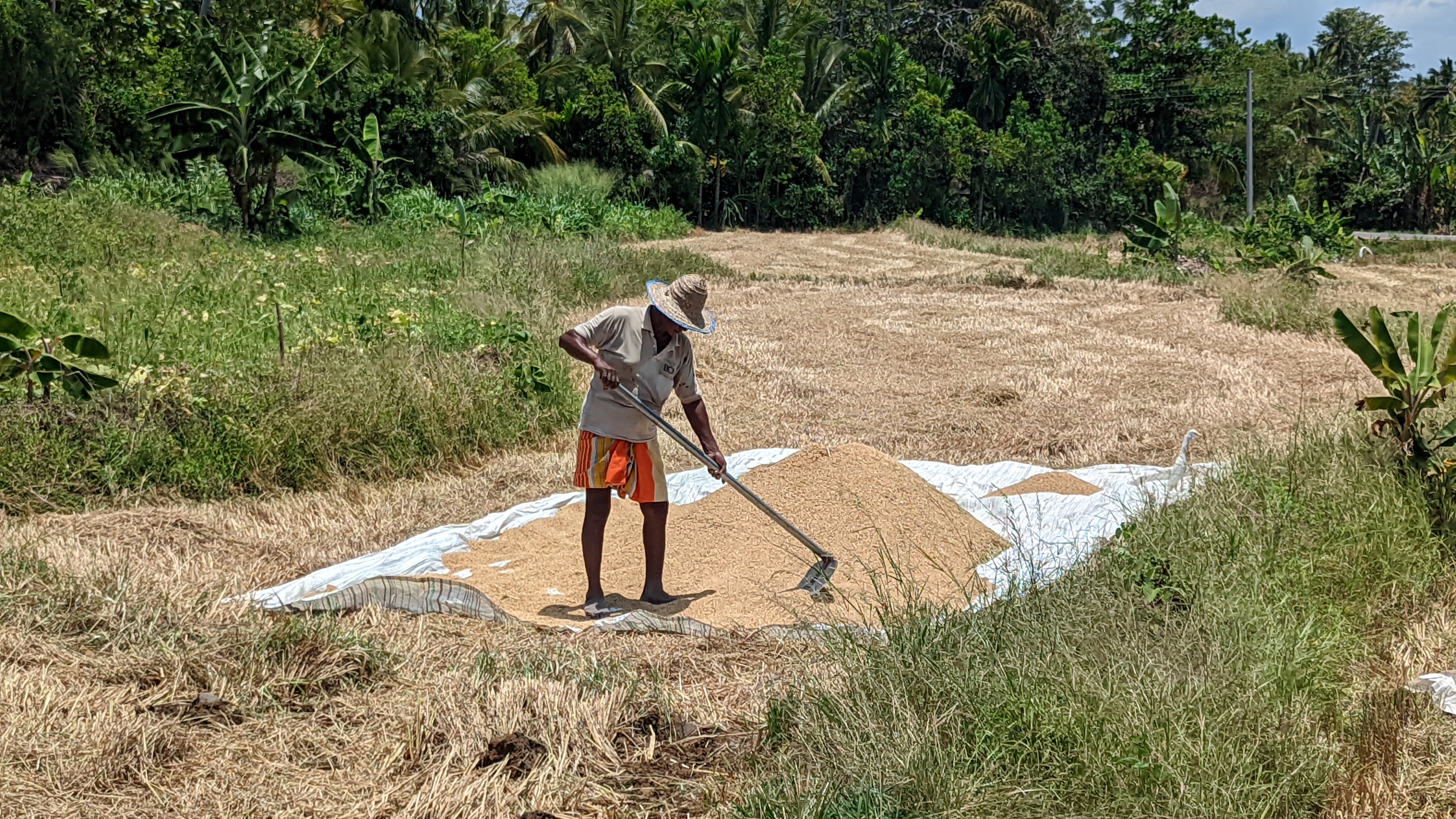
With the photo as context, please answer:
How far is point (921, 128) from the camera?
32344 mm

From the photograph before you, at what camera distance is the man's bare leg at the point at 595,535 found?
4.49m

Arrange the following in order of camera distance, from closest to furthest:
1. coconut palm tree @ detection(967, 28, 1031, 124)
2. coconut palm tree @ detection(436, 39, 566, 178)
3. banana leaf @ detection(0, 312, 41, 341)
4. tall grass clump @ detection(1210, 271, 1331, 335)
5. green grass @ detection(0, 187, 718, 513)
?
banana leaf @ detection(0, 312, 41, 341) → green grass @ detection(0, 187, 718, 513) → tall grass clump @ detection(1210, 271, 1331, 335) → coconut palm tree @ detection(436, 39, 566, 178) → coconut palm tree @ detection(967, 28, 1031, 124)

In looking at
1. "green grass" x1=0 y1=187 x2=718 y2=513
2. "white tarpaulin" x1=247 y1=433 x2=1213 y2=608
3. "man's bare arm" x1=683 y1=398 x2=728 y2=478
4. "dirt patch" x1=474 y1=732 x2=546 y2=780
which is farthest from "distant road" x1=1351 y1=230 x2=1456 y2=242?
"dirt patch" x1=474 y1=732 x2=546 y2=780

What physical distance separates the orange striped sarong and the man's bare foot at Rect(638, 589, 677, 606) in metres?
0.39

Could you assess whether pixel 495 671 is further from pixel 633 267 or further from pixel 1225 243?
pixel 1225 243

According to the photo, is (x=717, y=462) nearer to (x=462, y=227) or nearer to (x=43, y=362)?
(x=43, y=362)

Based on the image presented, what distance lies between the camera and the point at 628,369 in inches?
173

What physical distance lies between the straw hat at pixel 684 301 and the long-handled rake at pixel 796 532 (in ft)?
1.04

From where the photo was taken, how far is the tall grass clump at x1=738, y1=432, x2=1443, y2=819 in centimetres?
282

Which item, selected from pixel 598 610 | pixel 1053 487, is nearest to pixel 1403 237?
A: pixel 1053 487

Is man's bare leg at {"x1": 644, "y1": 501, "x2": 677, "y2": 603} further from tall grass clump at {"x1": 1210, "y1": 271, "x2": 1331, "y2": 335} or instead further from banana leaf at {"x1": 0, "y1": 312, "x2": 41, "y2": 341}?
tall grass clump at {"x1": 1210, "y1": 271, "x2": 1331, "y2": 335}

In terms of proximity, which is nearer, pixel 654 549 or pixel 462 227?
pixel 654 549

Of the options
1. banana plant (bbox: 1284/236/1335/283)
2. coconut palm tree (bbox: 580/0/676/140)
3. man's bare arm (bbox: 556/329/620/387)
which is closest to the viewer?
man's bare arm (bbox: 556/329/620/387)

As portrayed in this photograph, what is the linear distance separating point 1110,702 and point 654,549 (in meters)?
2.08
